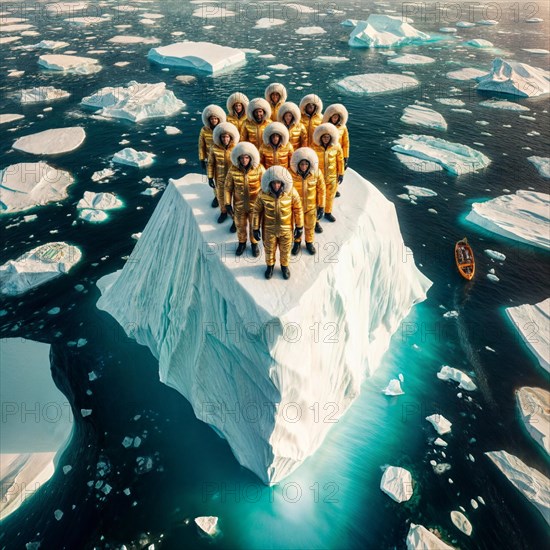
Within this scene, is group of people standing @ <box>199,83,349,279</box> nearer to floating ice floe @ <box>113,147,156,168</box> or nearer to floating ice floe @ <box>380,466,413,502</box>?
floating ice floe @ <box>380,466,413,502</box>

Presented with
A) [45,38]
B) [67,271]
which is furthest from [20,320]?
[45,38]

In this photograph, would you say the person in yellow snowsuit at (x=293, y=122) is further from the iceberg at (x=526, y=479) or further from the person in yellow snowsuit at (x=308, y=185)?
the iceberg at (x=526, y=479)

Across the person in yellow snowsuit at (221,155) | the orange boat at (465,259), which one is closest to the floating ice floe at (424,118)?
the orange boat at (465,259)

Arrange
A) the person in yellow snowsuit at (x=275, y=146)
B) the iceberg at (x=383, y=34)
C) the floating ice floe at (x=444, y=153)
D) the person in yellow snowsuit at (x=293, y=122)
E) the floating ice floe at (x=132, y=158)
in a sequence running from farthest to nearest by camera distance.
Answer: the iceberg at (x=383, y=34) → the floating ice floe at (x=444, y=153) → the floating ice floe at (x=132, y=158) → the person in yellow snowsuit at (x=293, y=122) → the person in yellow snowsuit at (x=275, y=146)

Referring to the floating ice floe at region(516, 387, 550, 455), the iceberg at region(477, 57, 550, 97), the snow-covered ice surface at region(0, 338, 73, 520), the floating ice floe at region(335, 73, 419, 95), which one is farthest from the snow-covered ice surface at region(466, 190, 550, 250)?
the snow-covered ice surface at region(0, 338, 73, 520)

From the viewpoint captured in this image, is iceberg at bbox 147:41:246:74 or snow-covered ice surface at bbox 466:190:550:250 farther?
iceberg at bbox 147:41:246:74
